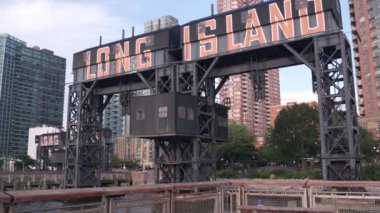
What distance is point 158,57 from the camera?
35812mm

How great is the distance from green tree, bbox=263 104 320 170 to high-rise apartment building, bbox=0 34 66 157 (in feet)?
360

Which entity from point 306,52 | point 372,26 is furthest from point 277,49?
point 372,26

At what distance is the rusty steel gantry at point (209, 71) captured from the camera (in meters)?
26.6

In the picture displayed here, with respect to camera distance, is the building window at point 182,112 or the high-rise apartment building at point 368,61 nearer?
the building window at point 182,112

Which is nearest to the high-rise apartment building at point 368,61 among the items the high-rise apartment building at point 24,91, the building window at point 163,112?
the building window at point 163,112

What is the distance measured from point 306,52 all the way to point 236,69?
6211 mm

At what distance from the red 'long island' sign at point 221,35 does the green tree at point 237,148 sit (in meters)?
51.7

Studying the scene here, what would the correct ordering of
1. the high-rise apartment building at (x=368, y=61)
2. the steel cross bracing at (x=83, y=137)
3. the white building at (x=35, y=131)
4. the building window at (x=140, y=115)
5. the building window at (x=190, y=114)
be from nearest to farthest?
the building window at (x=190, y=114), the building window at (x=140, y=115), the steel cross bracing at (x=83, y=137), the high-rise apartment building at (x=368, y=61), the white building at (x=35, y=131)

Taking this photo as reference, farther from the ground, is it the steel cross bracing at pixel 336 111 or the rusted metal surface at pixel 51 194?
the steel cross bracing at pixel 336 111

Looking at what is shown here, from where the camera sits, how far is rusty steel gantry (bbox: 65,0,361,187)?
2658 cm

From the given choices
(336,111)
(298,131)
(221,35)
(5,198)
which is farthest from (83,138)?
(298,131)

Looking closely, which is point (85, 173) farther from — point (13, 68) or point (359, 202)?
point (13, 68)

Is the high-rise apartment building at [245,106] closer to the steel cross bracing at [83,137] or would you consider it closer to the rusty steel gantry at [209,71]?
the steel cross bracing at [83,137]

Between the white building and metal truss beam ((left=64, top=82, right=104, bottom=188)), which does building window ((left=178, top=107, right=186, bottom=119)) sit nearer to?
metal truss beam ((left=64, top=82, right=104, bottom=188))
